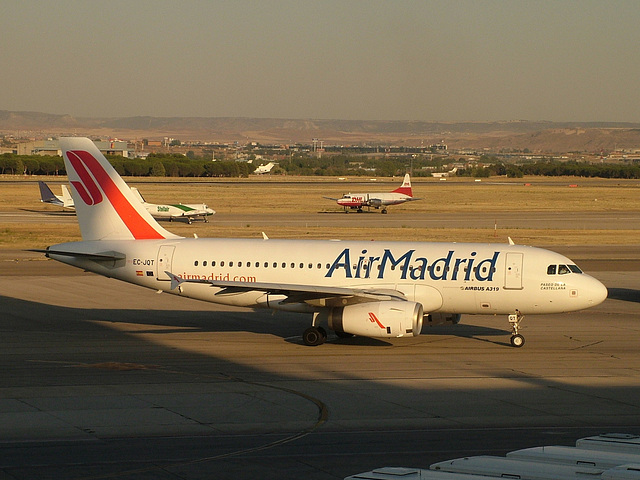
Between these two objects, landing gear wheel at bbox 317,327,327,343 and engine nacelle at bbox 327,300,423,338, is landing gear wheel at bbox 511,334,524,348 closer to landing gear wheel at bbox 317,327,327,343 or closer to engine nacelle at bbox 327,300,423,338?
engine nacelle at bbox 327,300,423,338

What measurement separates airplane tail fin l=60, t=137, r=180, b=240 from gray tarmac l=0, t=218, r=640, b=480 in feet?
13.1

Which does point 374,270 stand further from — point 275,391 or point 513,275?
point 275,391

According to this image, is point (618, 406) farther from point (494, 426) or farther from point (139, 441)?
point (139, 441)

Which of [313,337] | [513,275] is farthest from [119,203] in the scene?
[513,275]

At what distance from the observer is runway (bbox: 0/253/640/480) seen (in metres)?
19.6

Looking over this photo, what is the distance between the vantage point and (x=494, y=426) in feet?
74.1

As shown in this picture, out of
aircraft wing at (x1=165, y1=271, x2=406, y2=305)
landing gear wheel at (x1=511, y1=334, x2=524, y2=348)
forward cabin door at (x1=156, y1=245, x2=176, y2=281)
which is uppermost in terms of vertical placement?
forward cabin door at (x1=156, y1=245, x2=176, y2=281)

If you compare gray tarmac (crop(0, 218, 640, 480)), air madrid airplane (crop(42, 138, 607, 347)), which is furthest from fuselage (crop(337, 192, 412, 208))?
air madrid airplane (crop(42, 138, 607, 347))

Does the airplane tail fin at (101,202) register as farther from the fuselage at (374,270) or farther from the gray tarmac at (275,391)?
the gray tarmac at (275,391)

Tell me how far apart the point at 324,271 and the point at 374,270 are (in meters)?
1.99

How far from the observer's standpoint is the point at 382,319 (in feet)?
104

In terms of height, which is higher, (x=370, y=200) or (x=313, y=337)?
(x=370, y=200)

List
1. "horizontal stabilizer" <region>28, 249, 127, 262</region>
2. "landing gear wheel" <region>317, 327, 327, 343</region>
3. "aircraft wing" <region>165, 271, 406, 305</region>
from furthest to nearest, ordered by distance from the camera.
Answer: "horizontal stabilizer" <region>28, 249, 127, 262</region> < "landing gear wheel" <region>317, 327, 327, 343</region> < "aircraft wing" <region>165, 271, 406, 305</region>

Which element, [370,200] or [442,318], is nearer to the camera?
[442,318]
